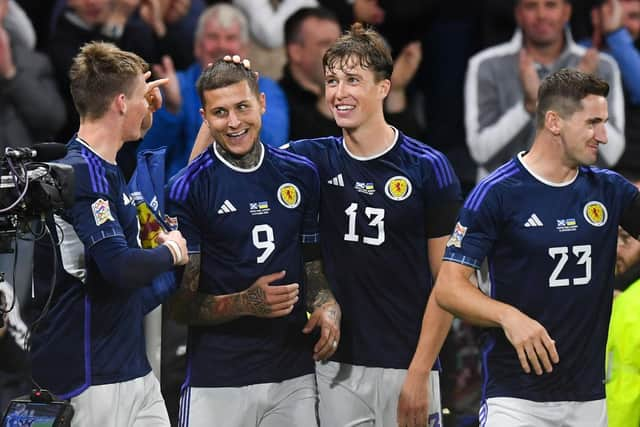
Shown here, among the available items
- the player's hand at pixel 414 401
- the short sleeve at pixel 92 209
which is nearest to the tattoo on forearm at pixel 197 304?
the short sleeve at pixel 92 209

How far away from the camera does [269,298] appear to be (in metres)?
5.90

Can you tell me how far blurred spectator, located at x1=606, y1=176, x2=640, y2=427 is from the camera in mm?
6453

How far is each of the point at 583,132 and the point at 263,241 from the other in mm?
1440

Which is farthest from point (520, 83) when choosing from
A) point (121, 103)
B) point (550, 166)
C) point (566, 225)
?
point (121, 103)

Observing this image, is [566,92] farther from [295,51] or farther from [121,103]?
[295,51]

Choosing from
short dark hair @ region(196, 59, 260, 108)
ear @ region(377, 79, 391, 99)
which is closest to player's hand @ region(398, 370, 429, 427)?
ear @ region(377, 79, 391, 99)

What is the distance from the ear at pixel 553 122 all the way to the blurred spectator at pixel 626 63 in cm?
389

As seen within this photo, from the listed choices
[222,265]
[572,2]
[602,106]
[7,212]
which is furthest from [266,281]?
[572,2]

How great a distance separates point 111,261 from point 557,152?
1938 millimetres

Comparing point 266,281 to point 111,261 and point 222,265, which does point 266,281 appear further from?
point 111,261

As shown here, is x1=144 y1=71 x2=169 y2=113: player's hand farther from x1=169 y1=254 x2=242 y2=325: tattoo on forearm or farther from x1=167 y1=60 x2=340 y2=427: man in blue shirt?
x1=169 y1=254 x2=242 y2=325: tattoo on forearm

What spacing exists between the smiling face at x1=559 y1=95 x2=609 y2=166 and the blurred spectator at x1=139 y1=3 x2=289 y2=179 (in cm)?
300

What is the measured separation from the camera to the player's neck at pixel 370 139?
250 inches

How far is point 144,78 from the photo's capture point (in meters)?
6.00
